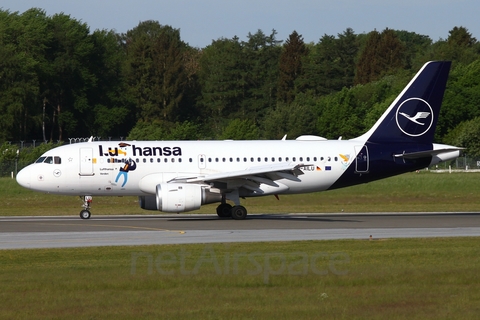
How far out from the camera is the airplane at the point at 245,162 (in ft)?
116

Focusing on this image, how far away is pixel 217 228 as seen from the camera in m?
30.6

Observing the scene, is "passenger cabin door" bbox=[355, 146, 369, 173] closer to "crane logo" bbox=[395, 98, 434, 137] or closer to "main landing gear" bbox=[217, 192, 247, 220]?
"crane logo" bbox=[395, 98, 434, 137]

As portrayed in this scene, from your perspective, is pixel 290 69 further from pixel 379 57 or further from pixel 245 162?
pixel 245 162

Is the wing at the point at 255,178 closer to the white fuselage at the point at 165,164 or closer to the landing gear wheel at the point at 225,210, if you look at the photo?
the white fuselage at the point at 165,164

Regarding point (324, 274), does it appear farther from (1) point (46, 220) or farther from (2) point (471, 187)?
(2) point (471, 187)

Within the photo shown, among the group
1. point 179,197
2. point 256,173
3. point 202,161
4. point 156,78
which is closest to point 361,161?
point 256,173

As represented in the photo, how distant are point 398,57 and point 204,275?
11716 cm

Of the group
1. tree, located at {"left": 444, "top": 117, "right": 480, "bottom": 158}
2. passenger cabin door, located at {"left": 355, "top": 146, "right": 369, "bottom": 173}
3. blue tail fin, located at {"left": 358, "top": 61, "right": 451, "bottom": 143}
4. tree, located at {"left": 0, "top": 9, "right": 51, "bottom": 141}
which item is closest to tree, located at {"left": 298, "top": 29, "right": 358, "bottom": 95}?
tree, located at {"left": 0, "top": 9, "right": 51, "bottom": 141}

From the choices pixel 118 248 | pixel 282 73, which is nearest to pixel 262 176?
A: pixel 118 248

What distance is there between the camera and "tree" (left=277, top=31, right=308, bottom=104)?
12081 centimetres

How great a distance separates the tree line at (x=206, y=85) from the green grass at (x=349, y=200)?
113 feet

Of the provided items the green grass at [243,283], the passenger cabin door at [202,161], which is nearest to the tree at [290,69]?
the passenger cabin door at [202,161]

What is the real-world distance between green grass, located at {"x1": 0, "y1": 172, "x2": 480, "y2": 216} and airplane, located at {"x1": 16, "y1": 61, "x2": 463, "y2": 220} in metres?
4.31

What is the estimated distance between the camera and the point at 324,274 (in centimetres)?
1788
